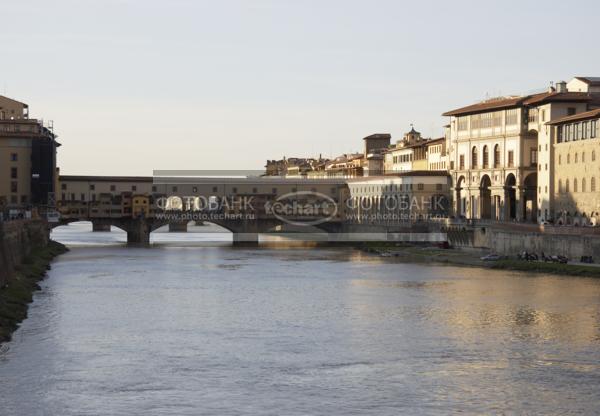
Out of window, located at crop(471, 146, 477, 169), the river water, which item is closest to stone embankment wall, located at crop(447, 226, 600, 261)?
the river water

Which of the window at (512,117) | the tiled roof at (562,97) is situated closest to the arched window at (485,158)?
the window at (512,117)

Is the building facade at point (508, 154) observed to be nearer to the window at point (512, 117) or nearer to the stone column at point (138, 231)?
the window at point (512, 117)

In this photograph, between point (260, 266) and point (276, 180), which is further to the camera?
point (276, 180)

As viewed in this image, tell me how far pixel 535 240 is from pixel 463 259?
5.77 metres

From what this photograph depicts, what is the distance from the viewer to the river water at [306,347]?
2688cm

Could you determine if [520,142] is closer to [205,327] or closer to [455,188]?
[455,188]

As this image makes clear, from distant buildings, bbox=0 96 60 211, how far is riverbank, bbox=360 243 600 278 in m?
27.2

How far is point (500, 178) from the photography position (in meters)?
89.6

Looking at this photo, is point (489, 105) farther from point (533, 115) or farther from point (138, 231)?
point (138, 231)

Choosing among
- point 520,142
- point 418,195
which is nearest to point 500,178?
point 520,142

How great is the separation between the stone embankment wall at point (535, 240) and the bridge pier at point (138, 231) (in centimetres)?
3120

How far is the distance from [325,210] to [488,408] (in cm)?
9142

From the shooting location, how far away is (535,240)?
219 ft

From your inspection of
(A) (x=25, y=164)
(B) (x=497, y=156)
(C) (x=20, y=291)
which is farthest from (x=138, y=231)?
(C) (x=20, y=291)
